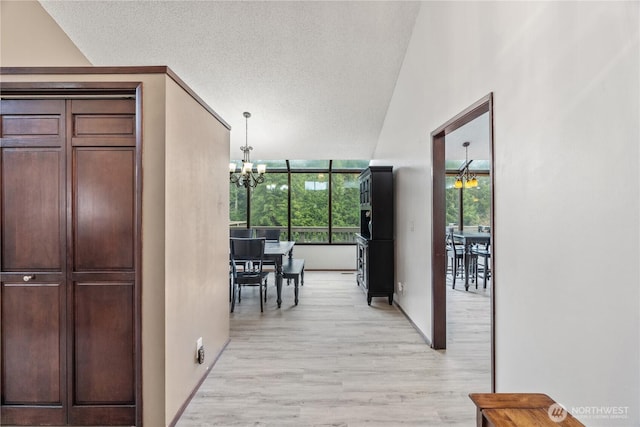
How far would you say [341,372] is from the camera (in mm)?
2568

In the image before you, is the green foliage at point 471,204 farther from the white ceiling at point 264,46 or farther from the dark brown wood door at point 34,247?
the dark brown wood door at point 34,247

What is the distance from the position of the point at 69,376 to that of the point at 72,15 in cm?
371

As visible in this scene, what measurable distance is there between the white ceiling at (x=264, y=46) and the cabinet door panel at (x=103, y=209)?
231 cm

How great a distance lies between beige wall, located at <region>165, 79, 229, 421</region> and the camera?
6.23 feet

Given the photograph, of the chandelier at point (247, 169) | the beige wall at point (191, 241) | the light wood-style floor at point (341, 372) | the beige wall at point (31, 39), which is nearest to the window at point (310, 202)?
the chandelier at point (247, 169)

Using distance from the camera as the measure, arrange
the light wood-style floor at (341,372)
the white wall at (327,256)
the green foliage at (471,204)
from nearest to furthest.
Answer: the light wood-style floor at (341,372) → the white wall at (327,256) → the green foliage at (471,204)

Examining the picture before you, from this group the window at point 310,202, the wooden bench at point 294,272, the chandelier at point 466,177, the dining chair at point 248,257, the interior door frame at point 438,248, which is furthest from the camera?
the window at point 310,202

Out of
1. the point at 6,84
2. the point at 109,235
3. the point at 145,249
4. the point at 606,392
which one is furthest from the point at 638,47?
the point at 6,84

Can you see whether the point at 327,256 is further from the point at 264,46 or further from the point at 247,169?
Result: the point at 264,46

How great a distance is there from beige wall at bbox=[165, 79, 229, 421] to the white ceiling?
4.73 feet

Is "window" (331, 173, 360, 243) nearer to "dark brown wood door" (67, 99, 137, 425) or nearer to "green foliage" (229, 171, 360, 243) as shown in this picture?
"green foliage" (229, 171, 360, 243)

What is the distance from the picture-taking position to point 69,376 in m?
1.91

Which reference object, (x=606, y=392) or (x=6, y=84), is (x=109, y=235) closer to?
(x=6, y=84)

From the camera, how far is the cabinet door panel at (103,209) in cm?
191
